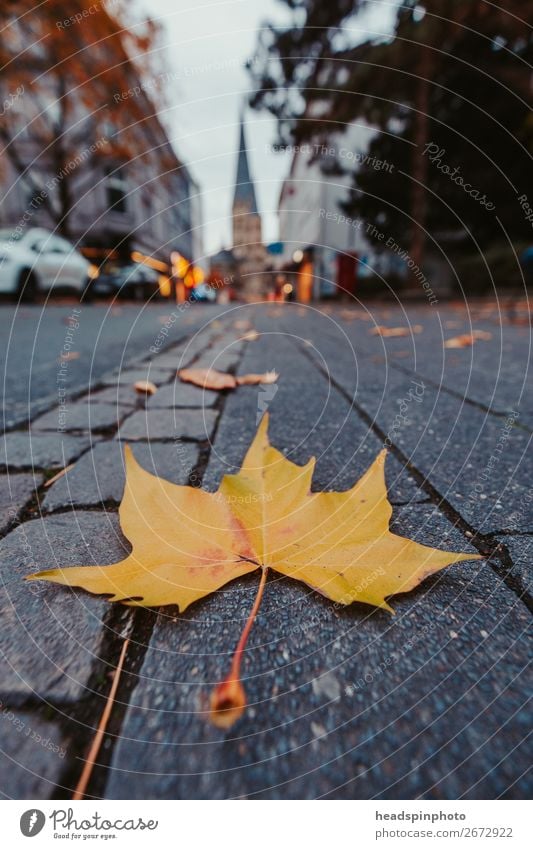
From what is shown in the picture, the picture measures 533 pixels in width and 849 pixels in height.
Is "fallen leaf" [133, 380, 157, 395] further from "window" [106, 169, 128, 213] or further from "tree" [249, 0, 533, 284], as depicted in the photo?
"window" [106, 169, 128, 213]

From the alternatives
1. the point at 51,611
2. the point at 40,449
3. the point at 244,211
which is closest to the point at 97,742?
the point at 51,611

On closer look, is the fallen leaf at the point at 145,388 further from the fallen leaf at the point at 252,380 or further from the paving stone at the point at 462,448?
the paving stone at the point at 462,448

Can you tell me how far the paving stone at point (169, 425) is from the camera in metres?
0.94

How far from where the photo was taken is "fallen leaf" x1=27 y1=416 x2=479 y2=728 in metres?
0.40

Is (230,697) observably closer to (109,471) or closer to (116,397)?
(109,471)

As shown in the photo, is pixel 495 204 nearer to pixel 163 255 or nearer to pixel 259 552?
pixel 259 552

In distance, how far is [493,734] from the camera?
31 cm

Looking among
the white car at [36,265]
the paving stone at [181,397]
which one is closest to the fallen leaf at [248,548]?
the paving stone at [181,397]

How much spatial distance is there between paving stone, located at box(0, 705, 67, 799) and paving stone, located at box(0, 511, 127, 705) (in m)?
0.02

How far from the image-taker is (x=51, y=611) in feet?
1.39

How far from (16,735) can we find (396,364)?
1821mm

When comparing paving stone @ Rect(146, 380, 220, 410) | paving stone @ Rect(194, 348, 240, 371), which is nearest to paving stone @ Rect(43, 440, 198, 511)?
paving stone @ Rect(146, 380, 220, 410)

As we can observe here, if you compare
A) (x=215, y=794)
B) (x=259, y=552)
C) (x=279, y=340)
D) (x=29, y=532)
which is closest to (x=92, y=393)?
(x=29, y=532)

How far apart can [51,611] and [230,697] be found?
0.20 m
